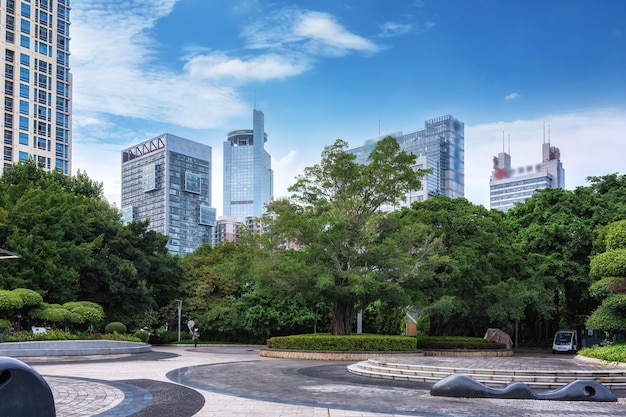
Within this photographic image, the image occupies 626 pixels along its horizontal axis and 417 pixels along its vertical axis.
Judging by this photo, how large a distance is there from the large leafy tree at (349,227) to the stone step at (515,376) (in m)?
9.48

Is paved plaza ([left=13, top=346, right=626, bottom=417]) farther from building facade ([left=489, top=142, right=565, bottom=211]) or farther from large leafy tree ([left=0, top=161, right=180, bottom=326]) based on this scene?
building facade ([left=489, top=142, right=565, bottom=211])

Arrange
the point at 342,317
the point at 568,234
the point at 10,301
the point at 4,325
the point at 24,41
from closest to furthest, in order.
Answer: the point at 4,325
the point at 10,301
the point at 342,317
the point at 568,234
the point at 24,41

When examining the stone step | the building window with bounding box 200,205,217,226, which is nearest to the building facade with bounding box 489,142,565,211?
the building window with bounding box 200,205,217,226

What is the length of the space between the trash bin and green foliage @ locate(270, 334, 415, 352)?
2201cm

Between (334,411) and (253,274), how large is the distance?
1838 centimetres

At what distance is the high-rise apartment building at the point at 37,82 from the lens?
8081 centimetres

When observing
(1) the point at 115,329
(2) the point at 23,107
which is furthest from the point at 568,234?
(2) the point at 23,107

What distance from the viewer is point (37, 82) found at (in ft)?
278

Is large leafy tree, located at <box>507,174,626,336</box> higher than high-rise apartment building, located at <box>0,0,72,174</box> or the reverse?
the reverse

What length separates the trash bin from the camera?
4.92 metres

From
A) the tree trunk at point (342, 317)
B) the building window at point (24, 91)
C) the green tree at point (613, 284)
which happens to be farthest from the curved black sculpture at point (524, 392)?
the building window at point (24, 91)

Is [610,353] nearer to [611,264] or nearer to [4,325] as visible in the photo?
[611,264]

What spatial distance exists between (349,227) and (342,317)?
181 inches

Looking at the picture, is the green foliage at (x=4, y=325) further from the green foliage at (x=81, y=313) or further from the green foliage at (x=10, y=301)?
the green foliage at (x=81, y=313)
